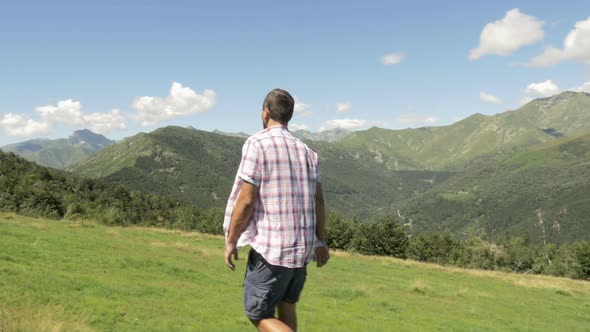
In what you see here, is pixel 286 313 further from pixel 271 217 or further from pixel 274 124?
pixel 274 124

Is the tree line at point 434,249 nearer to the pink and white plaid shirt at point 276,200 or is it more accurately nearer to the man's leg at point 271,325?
the man's leg at point 271,325

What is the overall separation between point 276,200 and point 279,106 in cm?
112

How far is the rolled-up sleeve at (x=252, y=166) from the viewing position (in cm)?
420

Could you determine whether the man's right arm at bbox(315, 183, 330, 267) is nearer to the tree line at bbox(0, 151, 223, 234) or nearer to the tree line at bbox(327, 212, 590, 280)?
the tree line at bbox(327, 212, 590, 280)

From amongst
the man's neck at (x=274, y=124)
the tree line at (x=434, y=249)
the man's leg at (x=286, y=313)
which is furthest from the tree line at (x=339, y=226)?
the man's neck at (x=274, y=124)

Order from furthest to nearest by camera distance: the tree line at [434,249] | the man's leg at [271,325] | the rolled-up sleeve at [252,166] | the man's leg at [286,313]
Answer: the tree line at [434,249] < the man's leg at [286,313] < the man's leg at [271,325] < the rolled-up sleeve at [252,166]

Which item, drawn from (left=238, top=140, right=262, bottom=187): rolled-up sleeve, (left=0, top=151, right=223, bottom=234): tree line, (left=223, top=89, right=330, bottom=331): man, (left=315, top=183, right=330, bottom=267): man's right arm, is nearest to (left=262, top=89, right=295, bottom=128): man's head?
(left=223, top=89, right=330, bottom=331): man

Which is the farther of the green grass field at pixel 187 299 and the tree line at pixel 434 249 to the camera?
the tree line at pixel 434 249

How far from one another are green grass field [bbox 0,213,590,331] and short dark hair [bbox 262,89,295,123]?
4.11m

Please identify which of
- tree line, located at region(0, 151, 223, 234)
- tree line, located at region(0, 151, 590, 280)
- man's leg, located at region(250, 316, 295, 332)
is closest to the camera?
man's leg, located at region(250, 316, 295, 332)

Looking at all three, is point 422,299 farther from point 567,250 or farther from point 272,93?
point 567,250

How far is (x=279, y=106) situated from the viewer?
15.3 feet

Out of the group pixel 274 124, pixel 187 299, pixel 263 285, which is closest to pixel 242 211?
pixel 263 285

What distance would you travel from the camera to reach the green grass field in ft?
27.8
